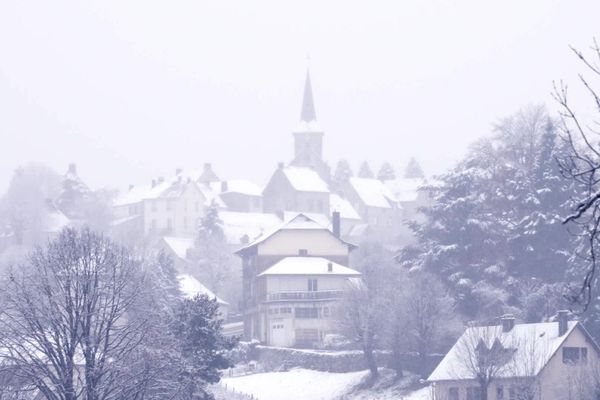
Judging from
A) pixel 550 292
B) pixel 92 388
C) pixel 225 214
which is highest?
pixel 225 214

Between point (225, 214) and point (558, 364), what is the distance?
91532mm

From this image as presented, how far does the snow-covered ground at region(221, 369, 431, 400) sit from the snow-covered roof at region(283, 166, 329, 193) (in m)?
81.8

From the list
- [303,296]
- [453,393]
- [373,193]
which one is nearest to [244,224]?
[373,193]

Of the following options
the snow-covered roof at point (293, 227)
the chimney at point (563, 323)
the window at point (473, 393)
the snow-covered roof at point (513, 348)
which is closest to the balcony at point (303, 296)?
the snow-covered roof at point (293, 227)

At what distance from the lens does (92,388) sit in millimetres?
34812

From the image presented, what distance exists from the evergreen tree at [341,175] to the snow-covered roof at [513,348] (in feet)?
364

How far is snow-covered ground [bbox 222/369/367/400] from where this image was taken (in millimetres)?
66750

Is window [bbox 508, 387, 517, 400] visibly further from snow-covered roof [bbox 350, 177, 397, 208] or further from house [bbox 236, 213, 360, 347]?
snow-covered roof [bbox 350, 177, 397, 208]

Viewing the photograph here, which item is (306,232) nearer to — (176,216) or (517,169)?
(517,169)

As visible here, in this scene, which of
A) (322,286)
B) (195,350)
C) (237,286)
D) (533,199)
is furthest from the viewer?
(237,286)

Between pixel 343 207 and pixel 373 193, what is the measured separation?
33.6 ft

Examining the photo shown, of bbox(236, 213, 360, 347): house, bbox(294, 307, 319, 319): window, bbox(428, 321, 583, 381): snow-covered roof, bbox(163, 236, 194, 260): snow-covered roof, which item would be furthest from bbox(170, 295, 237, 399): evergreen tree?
bbox(163, 236, 194, 260): snow-covered roof

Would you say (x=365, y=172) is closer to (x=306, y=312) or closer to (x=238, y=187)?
(x=238, y=187)

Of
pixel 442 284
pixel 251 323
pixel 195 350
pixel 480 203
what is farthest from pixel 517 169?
pixel 195 350
